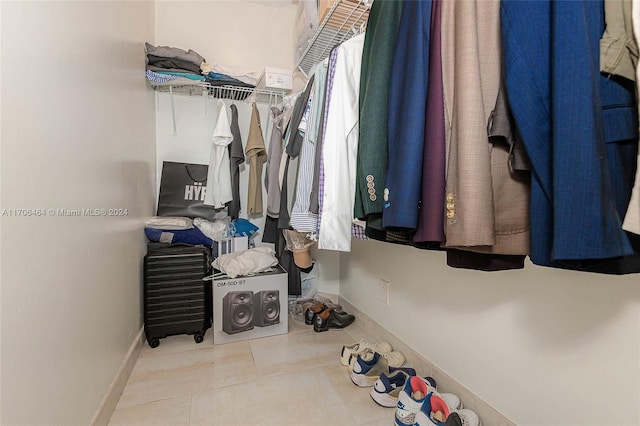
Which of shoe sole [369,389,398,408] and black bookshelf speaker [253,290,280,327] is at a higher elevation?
black bookshelf speaker [253,290,280,327]

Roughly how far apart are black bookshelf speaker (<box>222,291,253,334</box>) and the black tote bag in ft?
1.87

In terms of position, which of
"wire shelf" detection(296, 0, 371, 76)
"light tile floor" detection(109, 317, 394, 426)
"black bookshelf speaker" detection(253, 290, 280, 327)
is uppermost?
"wire shelf" detection(296, 0, 371, 76)

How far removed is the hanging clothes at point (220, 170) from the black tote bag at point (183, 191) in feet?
0.26

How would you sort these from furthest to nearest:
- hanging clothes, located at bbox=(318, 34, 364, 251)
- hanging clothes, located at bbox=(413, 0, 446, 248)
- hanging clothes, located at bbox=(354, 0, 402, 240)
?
1. hanging clothes, located at bbox=(318, 34, 364, 251)
2. hanging clothes, located at bbox=(354, 0, 402, 240)
3. hanging clothes, located at bbox=(413, 0, 446, 248)

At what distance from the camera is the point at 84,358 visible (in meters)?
0.87

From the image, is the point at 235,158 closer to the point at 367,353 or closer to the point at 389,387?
the point at 367,353

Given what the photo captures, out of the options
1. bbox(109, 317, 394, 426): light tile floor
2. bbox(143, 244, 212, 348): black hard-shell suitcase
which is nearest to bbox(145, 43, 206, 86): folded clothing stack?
bbox(143, 244, 212, 348): black hard-shell suitcase

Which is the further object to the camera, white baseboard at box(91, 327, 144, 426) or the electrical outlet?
the electrical outlet

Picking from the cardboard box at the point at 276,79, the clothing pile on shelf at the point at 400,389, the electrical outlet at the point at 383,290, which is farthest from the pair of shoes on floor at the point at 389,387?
the cardboard box at the point at 276,79

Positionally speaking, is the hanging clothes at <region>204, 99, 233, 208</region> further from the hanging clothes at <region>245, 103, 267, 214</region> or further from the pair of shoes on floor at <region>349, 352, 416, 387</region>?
the pair of shoes on floor at <region>349, 352, 416, 387</region>

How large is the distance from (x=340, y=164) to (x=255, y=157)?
3.81 feet

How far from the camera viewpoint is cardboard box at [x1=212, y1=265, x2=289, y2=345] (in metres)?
1.61

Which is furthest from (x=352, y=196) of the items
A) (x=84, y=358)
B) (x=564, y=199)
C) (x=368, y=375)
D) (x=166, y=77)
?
(x=166, y=77)

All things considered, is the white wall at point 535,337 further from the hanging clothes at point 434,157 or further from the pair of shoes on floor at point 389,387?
the hanging clothes at point 434,157
